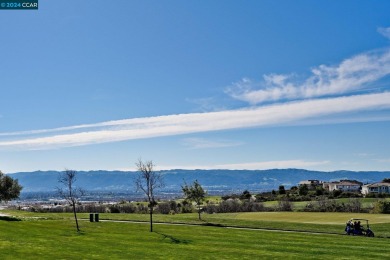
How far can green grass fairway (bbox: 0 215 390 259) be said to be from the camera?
26.8 m

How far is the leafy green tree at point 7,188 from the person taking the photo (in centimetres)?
6975

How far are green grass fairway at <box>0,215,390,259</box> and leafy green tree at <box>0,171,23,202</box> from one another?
34066 millimetres

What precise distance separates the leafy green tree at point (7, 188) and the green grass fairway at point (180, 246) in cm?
3407

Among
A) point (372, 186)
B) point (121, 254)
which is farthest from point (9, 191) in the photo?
point (372, 186)

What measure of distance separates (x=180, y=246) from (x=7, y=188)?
46861 millimetres

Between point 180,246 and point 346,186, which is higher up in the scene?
point 346,186

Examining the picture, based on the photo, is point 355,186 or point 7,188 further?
point 355,186

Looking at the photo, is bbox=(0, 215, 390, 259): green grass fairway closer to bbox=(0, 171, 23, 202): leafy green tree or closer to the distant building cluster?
bbox=(0, 171, 23, 202): leafy green tree

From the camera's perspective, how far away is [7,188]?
70.2 meters

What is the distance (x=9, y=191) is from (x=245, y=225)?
127 feet

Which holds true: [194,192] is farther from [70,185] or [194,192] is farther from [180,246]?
[180,246]

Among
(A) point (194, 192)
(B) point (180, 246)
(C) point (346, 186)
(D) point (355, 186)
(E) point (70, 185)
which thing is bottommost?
(B) point (180, 246)

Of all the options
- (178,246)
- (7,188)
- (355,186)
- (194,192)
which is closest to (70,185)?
(178,246)

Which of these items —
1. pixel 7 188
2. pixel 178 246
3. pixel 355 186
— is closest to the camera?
pixel 178 246
